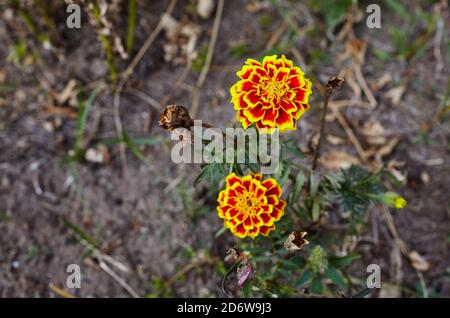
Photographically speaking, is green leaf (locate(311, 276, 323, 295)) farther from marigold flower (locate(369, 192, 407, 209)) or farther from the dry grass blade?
the dry grass blade

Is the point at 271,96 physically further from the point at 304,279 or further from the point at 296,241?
the point at 304,279

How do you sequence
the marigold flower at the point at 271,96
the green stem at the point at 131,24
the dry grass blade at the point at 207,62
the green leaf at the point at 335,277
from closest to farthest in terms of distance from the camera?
the marigold flower at the point at 271,96 < the green leaf at the point at 335,277 < the green stem at the point at 131,24 < the dry grass blade at the point at 207,62

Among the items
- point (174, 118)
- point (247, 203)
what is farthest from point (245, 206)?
point (174, 118)

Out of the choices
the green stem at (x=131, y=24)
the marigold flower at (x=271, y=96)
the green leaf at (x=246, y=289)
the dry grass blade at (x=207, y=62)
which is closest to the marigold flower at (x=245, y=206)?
the marigold flower at (x=271, y=96)

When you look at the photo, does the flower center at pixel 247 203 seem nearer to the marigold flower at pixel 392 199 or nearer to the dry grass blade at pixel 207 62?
Result: the marigold flower at pixel 392 199

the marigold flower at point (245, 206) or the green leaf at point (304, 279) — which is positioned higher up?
the marigold flower at point (245, 206)

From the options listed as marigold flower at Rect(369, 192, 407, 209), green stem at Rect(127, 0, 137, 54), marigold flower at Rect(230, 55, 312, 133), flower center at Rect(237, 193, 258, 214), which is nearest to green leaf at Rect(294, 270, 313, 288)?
marigold flower at Rect(369, 192, 407, 209)
